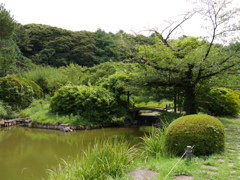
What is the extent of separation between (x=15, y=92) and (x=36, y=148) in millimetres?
7737

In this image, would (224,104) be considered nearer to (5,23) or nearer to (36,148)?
(36,148)

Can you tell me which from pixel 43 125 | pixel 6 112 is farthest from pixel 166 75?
pixel 6 112

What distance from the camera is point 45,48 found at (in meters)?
29.9

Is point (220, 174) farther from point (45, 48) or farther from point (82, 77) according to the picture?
point (45, 48)

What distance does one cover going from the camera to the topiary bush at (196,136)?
4.52 meters

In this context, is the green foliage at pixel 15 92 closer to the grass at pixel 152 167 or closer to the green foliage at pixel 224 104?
the green foliage at pixel 224 104

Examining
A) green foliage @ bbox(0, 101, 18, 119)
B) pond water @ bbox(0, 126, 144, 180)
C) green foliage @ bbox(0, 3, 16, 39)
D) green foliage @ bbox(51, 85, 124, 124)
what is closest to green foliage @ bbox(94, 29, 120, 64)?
green foliage @ bbox(0, 3, 16, 39)

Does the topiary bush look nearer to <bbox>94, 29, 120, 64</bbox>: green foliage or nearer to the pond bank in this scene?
the pond bank

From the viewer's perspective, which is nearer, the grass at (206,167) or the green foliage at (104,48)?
the grass at (206,167)

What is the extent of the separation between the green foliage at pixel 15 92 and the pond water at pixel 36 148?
2.88 meters

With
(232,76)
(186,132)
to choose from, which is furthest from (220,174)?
(232,76)

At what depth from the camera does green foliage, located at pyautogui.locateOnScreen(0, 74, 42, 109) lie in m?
15.0

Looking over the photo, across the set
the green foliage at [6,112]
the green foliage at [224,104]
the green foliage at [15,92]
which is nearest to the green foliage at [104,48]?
the green foliage at [15,92]

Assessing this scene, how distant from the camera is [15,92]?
49.9 feet
